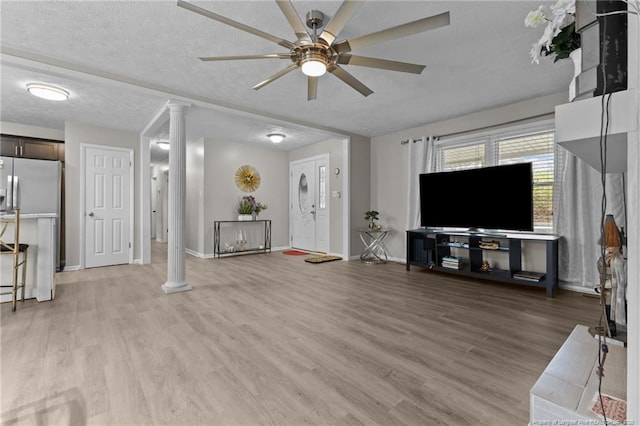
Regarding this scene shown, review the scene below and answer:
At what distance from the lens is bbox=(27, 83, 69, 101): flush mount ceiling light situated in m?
3.44

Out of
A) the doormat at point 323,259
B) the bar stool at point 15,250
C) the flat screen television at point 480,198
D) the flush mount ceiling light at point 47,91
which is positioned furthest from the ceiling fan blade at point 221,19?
the doormat at point 323,259

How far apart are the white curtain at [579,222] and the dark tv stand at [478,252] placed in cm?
20

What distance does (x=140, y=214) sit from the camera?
5504 mm

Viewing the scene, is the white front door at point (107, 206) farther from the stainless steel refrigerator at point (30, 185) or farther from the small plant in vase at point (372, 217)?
the small plant in vase at point (372, 217)

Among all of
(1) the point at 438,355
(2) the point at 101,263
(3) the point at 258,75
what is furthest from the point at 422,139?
(2) the point at 101,263

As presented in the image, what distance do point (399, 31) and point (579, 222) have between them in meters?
3.29

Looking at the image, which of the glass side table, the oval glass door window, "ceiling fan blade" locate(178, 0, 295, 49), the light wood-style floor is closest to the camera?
the light wood-style floor

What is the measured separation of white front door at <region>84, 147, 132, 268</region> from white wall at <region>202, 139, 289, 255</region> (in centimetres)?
136

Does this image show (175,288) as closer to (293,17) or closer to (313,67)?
(313,67)

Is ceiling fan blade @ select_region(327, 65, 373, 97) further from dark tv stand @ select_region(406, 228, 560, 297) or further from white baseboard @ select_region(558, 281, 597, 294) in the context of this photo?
white baseboard @ select_region(558, 281, 597, 294)

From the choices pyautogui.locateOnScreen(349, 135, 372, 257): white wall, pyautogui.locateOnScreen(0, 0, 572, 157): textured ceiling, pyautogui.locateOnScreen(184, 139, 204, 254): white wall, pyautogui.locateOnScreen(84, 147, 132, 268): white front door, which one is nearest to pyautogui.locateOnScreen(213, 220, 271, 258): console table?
pyautogui.locateOnScreen(184, 139, 204, 254): white wall

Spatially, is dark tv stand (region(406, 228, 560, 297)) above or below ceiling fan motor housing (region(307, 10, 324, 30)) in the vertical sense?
below

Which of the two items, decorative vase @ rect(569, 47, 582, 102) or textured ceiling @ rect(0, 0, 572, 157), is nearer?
decorative vase @ rect(569, 47, 582, 102)

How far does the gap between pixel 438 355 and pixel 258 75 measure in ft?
10.1
